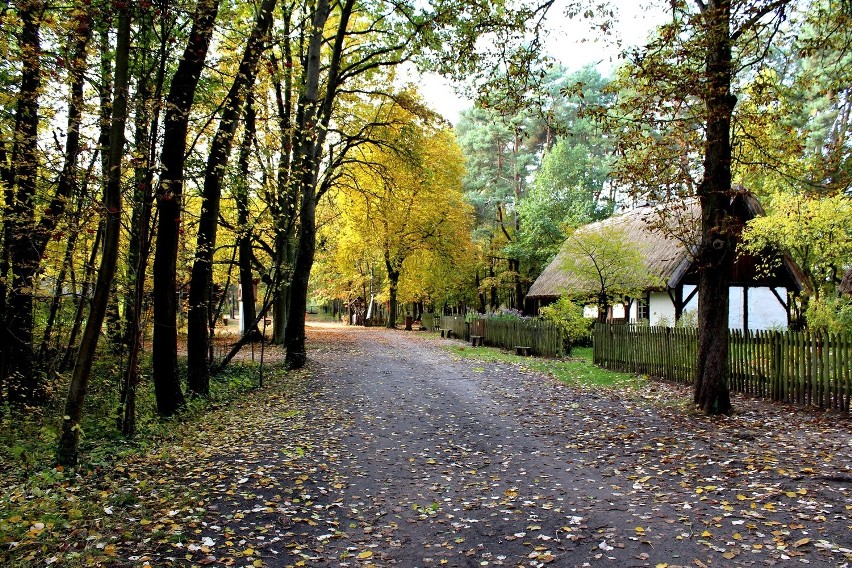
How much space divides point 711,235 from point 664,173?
1.25 m

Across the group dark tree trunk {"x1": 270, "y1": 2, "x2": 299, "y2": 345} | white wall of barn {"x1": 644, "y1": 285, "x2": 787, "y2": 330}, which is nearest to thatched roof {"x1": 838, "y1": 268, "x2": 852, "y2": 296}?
white wall of barn {"x1": 644, "y1": 285, "x2": 787, "y2": 330}

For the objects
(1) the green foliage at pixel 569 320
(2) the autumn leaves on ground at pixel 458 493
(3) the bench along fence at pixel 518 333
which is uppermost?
(1) the green foliage at pixel 569 320

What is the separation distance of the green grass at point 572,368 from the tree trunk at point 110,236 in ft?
32.8

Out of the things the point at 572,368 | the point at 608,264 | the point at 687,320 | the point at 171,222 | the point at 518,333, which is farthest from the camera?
the point at 518,333

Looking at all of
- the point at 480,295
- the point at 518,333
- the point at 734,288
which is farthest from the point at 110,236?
the point at 480,295

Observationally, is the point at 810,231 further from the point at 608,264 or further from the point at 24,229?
the point at 24,229

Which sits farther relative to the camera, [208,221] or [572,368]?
[572,368]

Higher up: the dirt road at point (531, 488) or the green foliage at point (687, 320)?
the green foliage at point (687, 320)

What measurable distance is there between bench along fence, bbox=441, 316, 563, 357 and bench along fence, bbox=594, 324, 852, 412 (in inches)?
193

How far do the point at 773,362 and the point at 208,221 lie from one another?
1078 centimetres

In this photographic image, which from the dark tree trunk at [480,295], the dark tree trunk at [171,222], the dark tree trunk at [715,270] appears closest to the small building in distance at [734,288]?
the dark tree trunk at [715,270]

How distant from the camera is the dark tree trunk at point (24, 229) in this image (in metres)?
7.42

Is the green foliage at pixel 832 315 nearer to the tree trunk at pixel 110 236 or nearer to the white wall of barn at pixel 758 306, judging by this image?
the white wall of barn at pixel 758 306

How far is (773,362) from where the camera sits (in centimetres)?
996
